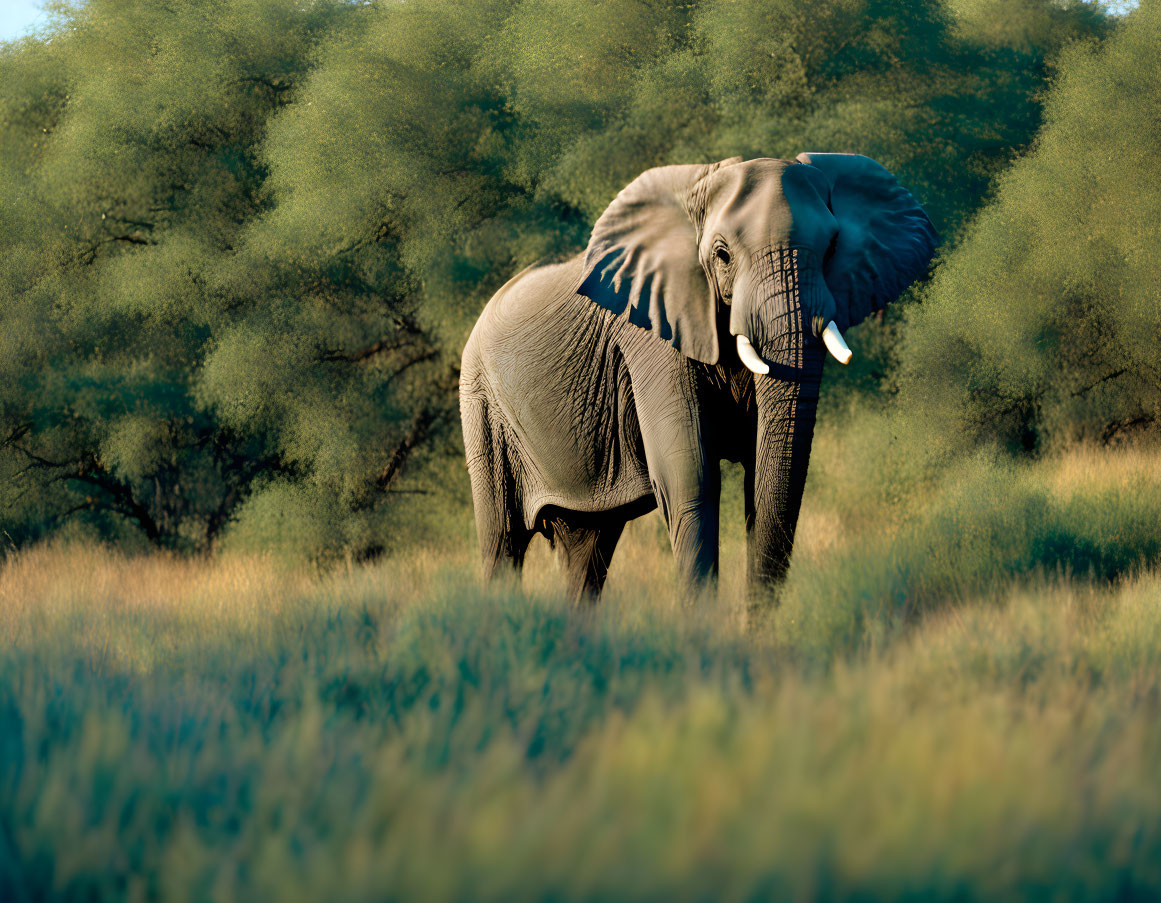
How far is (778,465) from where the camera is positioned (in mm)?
5324

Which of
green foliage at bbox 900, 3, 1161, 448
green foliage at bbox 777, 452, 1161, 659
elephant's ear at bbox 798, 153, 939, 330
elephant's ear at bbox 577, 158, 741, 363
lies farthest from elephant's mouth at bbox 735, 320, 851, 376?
green foliage at bbox 900, 3, 1161, 448

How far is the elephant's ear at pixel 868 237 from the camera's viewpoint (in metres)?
5.59

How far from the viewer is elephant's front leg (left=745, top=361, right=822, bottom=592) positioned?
528 centimetres

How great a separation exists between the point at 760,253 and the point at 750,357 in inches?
19.5

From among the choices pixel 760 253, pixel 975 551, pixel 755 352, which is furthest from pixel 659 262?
pixel 975 551

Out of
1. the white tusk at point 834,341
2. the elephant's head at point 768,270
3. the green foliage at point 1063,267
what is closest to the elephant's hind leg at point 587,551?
the elephant's head at point 768,270

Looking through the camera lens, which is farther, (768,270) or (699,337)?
(699,337)

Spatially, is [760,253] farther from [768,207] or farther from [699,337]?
[699,337]

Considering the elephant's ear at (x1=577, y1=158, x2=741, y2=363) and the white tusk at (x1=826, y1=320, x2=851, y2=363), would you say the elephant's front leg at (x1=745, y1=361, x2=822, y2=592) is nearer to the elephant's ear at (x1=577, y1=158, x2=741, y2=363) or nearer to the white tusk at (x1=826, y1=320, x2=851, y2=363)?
the white tusk at (x1=826, y1=320, x2=851, y2=363)

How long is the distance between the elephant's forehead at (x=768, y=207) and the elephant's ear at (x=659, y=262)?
176 millimetres

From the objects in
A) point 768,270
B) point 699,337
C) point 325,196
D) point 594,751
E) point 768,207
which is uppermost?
point 325,196

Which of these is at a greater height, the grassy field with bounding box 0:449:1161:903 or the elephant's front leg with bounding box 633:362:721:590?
the elephant's front leg with bounding box 633:362:721:590

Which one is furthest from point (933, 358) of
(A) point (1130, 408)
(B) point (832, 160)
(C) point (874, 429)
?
(B) point (832, 160)

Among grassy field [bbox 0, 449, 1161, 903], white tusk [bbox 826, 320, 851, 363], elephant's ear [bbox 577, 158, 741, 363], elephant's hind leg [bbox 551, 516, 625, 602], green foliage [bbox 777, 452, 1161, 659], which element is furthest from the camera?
elephant's hind leg [bbox 551, 516, 625, 602]
